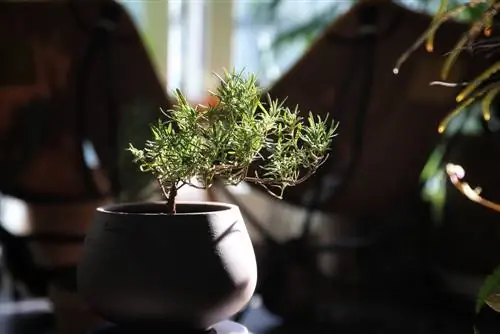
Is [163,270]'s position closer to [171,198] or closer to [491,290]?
[171,198]

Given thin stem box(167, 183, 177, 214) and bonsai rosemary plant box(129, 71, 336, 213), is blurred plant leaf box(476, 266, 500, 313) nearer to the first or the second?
bonsai rosemary plant box(129, 71, 336, 213)

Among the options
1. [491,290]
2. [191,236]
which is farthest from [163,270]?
[491,290]

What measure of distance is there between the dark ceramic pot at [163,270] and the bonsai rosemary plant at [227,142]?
0.15ft

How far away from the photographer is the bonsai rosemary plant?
2.35 ft

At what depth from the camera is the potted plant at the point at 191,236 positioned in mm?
696

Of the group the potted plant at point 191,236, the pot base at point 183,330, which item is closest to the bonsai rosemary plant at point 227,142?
the potted plant at point 191,236

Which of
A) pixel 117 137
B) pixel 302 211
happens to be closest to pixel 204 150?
pixel 117 137

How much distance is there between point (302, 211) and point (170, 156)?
3.79 ft

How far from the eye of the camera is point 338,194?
1.58 metres

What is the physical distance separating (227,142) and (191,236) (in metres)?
0.09

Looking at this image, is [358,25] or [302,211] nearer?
[358,25]

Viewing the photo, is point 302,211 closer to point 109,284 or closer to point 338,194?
point 338,194

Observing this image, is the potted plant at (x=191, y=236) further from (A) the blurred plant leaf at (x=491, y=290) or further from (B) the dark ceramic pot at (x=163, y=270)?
(A) the blurred plant leaf at (x=491, y=290)

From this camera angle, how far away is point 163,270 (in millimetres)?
695
